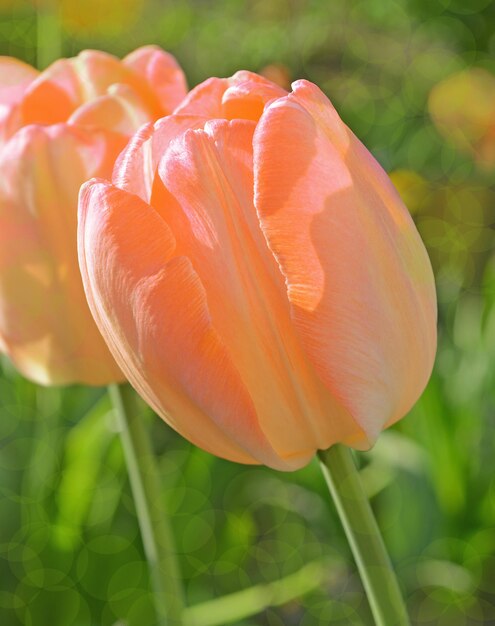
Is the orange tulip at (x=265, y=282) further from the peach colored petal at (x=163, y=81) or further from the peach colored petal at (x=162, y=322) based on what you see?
the peach colored petal at (x=163, y=81)

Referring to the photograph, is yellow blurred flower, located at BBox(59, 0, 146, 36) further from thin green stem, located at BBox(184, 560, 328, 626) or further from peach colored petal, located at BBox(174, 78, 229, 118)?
peach colored petal, located at BBox(174, 78, 229, 118)

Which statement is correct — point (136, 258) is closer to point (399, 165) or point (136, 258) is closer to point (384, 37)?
point (399, 165)

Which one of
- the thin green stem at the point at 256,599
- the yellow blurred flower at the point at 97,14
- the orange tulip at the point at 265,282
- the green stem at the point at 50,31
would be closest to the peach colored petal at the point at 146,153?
the orange tulip at the point at 265,282

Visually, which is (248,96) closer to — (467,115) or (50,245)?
(50,245)

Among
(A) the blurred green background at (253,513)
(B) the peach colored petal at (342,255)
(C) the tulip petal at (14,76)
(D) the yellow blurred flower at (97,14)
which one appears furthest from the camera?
(D) the yellow blurred flower at (97,14)

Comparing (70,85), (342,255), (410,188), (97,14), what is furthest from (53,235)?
(97,14)
